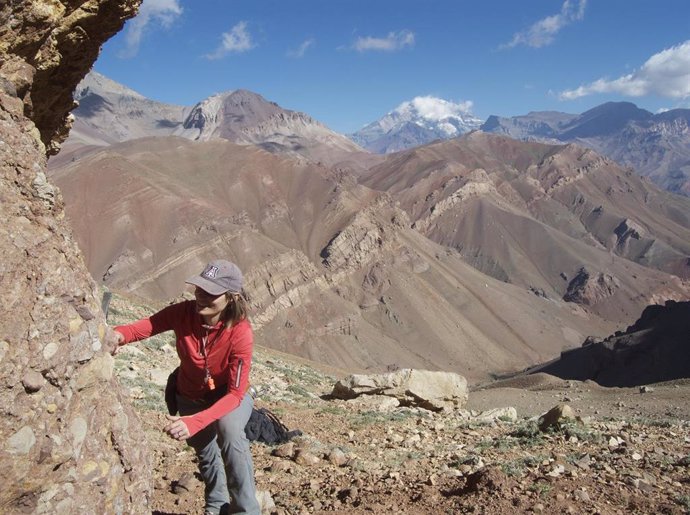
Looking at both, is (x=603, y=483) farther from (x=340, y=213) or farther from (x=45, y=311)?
(x=340, y=213)

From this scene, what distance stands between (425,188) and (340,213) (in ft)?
235

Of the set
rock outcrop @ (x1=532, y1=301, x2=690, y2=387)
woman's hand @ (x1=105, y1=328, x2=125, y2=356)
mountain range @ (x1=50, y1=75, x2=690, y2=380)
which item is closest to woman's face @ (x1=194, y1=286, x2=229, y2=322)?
woman's hand @ (x1=105, y1=328, x2=125, y2=356)

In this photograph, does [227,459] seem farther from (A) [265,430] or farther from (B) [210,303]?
(A) [265,430]

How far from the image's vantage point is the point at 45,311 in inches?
144

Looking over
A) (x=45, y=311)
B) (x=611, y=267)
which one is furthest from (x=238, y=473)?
(x=611, y=267)

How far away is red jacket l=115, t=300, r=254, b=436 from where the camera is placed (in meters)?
4.24

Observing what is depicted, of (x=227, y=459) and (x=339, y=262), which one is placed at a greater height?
(x=227, y=459)

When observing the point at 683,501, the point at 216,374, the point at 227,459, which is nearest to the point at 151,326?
the point at 216,374

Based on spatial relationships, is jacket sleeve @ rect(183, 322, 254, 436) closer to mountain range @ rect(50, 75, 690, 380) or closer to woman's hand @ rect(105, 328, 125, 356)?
woman's hand @ rect(105, 328, 125, 356)

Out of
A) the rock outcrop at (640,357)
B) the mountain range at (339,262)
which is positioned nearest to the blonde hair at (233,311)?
the rock outcrop at (640,357)

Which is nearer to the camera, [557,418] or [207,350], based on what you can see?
[207,350]

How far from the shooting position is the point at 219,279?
4.28 metres

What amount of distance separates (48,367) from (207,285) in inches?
46.3

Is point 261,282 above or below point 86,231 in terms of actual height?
below
